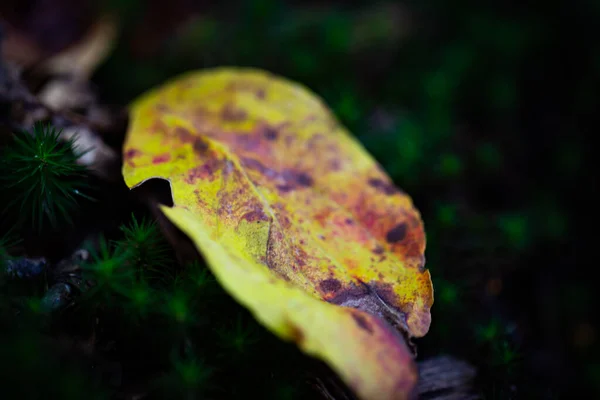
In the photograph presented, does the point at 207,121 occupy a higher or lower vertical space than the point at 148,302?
higher

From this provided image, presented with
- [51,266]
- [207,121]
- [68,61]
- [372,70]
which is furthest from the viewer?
[372,70]

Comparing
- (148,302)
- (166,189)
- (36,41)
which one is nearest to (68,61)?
(36,41)

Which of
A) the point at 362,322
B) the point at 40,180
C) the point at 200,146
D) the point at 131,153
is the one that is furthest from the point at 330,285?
the point at 40,180

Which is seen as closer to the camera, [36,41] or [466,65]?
[36,41]

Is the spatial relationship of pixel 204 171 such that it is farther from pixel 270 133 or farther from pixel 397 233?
pixel 397 233

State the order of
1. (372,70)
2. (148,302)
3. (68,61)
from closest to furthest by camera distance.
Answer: (148,302)
(68,61)
(372,70)

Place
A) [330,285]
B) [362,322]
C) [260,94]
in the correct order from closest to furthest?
[362,322] < [330,285] < [260,94]

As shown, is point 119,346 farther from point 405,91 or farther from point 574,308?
point 574,308

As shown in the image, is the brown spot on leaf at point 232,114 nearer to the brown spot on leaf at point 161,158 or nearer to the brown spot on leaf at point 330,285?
the brown spot on leaf at point 161,158
